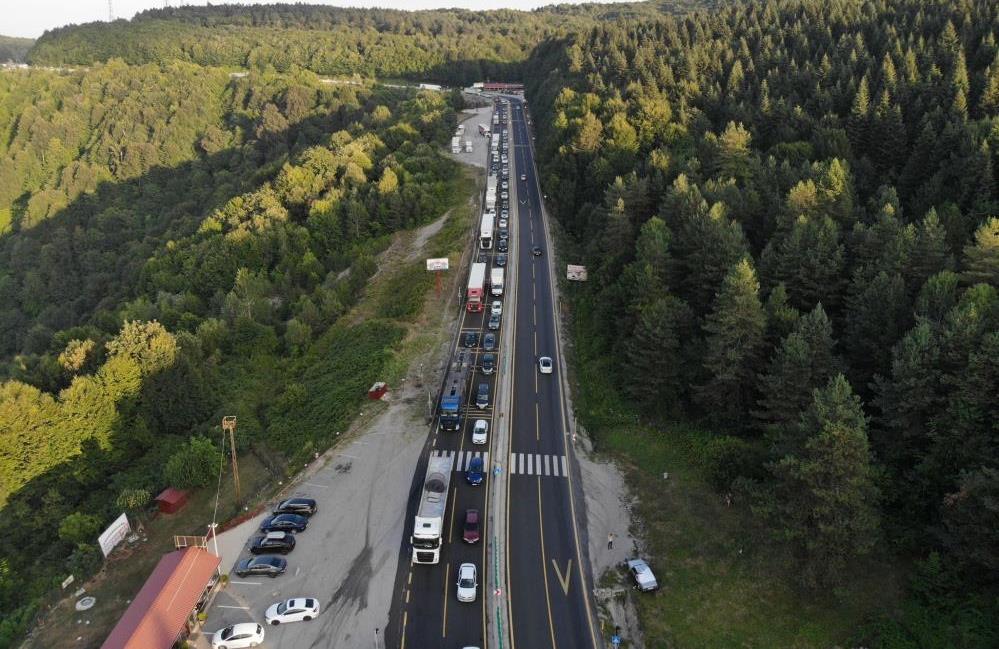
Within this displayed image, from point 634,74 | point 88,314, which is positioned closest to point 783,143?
point 634,74

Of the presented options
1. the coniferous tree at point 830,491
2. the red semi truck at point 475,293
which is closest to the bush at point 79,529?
the red semi truck at point 475,293

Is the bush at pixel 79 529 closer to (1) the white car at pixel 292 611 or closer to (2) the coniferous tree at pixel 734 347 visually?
(1) the white car at pixel 292 611

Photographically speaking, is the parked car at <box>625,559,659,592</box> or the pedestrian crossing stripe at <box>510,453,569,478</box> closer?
the parked car at <box>625,559,659,592</box>

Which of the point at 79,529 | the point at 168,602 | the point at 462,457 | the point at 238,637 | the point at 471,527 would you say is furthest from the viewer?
the point at 462,457

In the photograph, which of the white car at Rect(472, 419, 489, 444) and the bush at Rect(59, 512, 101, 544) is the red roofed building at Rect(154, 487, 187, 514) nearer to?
the bush at Rect(59, 512, 101, 544)

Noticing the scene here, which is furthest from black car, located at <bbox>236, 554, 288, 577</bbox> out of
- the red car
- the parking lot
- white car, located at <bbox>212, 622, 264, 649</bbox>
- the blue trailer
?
the blue trailer

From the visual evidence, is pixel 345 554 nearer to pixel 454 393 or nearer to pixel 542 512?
pixel 542 512

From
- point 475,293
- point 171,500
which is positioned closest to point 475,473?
point 171,500
